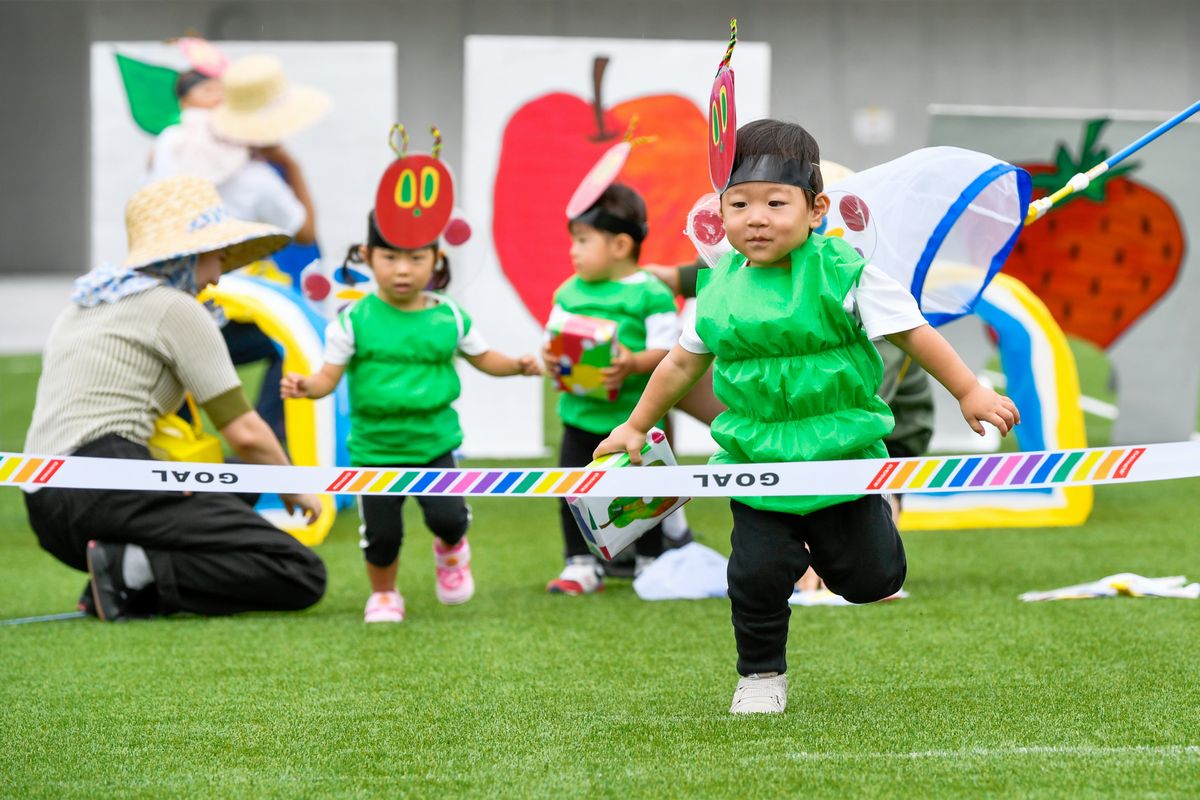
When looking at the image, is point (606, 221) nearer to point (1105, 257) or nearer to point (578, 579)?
point (578, 579)

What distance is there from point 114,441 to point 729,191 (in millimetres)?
2245

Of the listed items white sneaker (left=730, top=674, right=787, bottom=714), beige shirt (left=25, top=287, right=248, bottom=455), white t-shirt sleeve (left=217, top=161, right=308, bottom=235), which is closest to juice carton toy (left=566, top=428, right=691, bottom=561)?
white sneaker (left=730, top=674, right=787, bottom=714)

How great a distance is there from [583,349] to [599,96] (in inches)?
127

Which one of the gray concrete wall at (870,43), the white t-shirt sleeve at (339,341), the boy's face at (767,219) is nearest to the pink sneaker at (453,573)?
the white t-shirt sleeve at (339,341)

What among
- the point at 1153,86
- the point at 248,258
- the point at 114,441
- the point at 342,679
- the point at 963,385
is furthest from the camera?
the point at 1153,86

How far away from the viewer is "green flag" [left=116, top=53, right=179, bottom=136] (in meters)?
8.09

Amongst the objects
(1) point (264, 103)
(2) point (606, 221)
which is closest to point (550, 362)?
(2) point (606, 221)

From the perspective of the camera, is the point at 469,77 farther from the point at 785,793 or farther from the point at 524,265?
the point at 785,793

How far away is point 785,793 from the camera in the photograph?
109 inches

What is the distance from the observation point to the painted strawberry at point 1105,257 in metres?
7.87

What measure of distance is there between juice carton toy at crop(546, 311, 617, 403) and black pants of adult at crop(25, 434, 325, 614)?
3.33 ft

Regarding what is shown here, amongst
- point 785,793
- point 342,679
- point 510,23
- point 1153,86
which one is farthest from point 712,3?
point 785,793

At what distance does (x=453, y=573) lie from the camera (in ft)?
16.3

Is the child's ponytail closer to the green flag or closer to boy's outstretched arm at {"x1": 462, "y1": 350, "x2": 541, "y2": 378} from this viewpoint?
boy's outstretched arm at {"x1": 462, "y1": 350, "x2": 541, "y2": 378}
